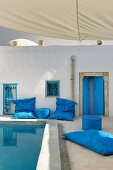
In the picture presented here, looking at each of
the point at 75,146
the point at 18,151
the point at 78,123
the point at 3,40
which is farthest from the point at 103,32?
the point at 3,40

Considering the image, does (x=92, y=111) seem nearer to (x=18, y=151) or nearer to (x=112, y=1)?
(x=18, y=151)

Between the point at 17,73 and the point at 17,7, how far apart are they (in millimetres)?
9517

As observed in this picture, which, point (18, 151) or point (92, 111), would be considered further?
point (92, 111)

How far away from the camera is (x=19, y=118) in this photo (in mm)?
10203

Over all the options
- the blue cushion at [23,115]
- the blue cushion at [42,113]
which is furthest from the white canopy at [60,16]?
the blue cushion at [42,113]

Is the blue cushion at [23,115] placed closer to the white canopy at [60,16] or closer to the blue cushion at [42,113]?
the blue cushion at [42,113]

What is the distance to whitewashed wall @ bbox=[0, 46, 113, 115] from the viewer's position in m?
11.1

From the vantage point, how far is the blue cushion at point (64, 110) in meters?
10.1

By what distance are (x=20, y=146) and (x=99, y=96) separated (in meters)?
5.56

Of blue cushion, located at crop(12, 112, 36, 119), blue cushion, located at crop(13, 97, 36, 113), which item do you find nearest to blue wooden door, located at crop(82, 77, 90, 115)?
blue cushion, located at crop(13, 97, 36, 113)

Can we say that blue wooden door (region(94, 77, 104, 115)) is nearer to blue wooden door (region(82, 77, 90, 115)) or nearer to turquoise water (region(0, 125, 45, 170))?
blue wooden door (region(82, 77, 90, 115))

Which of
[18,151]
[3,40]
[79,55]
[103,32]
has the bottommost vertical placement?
[18,151]

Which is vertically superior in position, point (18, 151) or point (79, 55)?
point (79, 55)

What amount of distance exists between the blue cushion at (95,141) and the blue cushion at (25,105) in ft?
15.3
